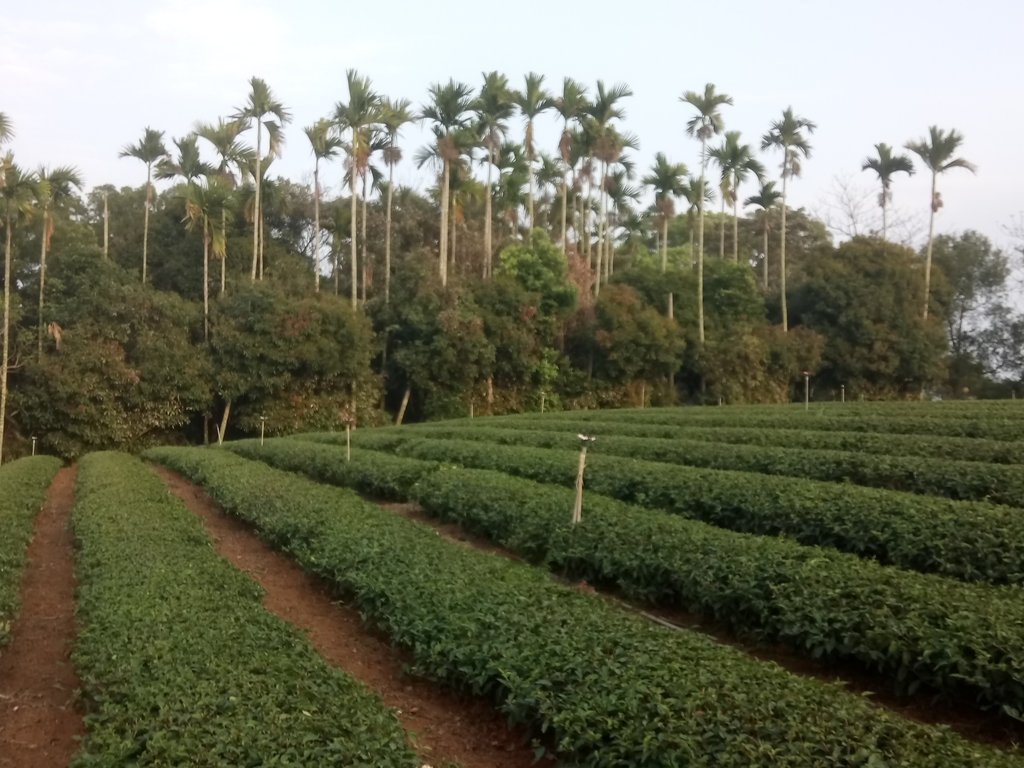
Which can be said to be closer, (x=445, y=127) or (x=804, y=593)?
(x=804, y=593)

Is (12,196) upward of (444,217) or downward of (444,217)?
downward

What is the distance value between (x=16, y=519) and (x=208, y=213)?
22.1 m

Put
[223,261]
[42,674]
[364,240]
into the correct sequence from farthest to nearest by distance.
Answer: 1. [364,240]
2. [223,261]
3. [42,674]

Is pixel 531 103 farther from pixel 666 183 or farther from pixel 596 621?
pixel 596 621

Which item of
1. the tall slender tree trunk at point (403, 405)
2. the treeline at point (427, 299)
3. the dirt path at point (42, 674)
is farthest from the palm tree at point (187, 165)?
the dirt path at point (42, 674)

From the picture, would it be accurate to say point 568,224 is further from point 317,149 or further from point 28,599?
point 28,599

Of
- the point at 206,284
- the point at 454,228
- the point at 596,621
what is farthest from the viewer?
the point at 454,228

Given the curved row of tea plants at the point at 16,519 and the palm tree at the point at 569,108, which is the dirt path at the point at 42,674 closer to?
the curved row of tea plants at the point at 16,519

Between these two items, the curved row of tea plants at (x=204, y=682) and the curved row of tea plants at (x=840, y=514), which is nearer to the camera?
the curved row of tea plants at (x=204, y=682)

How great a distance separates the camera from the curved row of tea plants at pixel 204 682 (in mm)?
4789

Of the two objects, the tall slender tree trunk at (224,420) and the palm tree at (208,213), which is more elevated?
the palm tree at (208,213)

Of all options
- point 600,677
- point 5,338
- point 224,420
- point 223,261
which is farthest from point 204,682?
point 223,261

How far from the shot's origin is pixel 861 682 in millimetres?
6574

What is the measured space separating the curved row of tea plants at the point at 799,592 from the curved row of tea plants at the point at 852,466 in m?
4.24
